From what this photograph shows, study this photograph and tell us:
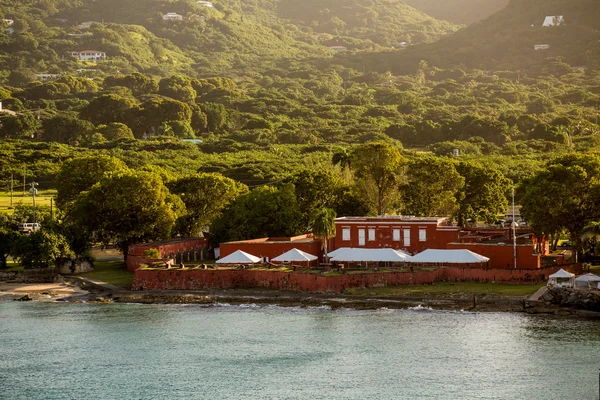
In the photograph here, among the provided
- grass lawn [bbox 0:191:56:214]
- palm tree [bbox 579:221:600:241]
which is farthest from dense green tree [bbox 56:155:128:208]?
palm tree [bbox 579:221:600:241]

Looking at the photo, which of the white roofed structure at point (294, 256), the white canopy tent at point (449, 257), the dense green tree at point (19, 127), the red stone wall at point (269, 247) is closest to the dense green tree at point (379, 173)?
the red stone wall at point (269, 247)

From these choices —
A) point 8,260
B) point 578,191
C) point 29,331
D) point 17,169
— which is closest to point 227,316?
point 29,331

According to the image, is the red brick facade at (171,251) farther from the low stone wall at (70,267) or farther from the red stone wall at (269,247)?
the red stone wall at (269,247)

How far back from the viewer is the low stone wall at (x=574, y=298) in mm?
61656

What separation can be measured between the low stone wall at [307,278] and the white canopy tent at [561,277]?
2.20m

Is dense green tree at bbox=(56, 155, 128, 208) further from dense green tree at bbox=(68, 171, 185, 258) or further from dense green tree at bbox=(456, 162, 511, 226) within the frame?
dense green tree at bbox=(456, 162, 511, 226)

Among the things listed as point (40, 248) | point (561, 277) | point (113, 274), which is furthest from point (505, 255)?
point (40, 248)

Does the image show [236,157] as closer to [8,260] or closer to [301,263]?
[8,260]

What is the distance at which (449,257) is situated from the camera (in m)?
69.1

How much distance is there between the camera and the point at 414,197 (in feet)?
287

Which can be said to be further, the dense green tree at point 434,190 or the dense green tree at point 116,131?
the dense green tree at point 116,131

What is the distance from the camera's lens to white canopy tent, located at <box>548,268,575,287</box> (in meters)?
64.0

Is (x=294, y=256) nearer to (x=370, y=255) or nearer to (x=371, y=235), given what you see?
(x=370, y=255)

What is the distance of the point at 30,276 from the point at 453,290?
3433cm
